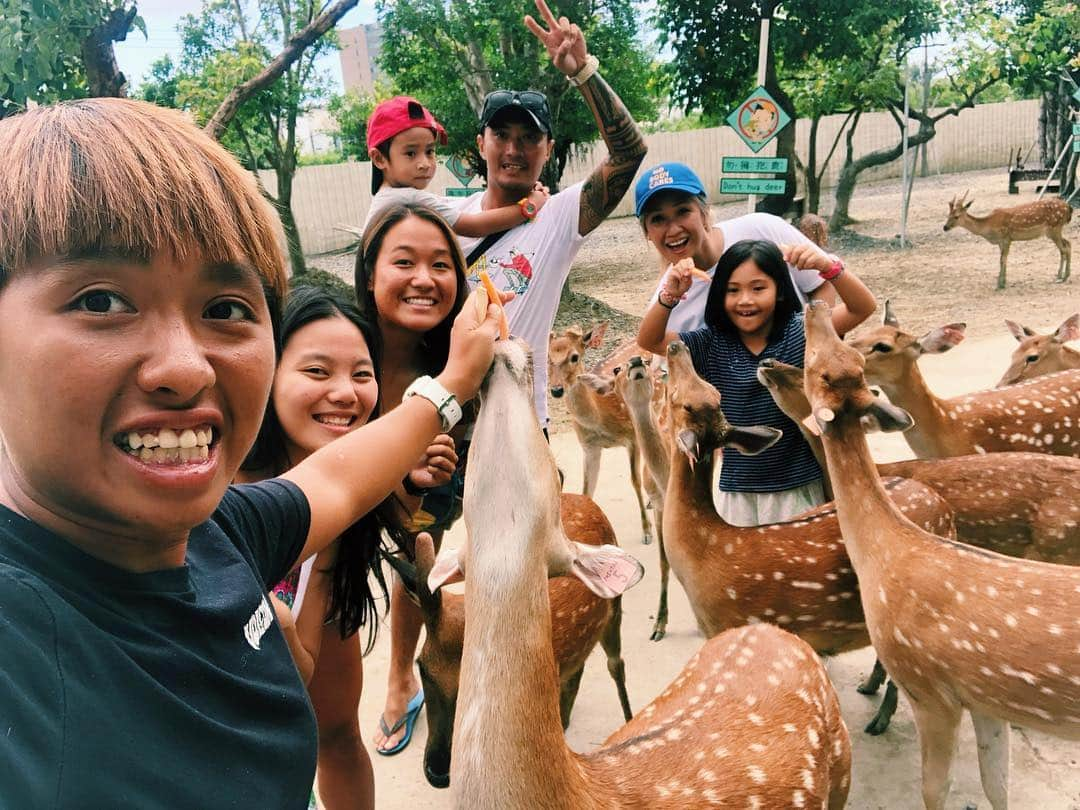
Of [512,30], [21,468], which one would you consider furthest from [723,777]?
[512,30]

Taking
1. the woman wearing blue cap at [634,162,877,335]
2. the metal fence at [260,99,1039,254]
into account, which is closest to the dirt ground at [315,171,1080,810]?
the woman wearing blue cap at [634,162,877,335]

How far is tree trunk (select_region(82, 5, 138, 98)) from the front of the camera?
6059 mm

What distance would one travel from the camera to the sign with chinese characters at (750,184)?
6.41m

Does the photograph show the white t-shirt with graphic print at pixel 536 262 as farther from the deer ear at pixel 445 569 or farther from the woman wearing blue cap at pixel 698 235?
the deer ear at pixel 445 569

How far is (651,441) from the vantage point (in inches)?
166

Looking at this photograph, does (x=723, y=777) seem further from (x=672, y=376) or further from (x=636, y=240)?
(x=636, y=240)

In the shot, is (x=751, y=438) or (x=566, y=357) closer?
(x=751, y=438)

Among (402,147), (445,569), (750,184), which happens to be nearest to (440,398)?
(445,569)

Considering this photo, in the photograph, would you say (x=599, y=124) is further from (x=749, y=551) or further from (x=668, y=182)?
(x=749, y=551)

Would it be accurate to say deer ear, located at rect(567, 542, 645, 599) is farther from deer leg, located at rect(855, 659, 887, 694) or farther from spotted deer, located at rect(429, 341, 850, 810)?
deer leg, located at rect(855, 659, 887, 694)

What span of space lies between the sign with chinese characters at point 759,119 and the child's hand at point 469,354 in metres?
A: 5.98

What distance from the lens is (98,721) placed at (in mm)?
766

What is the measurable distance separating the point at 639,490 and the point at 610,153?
9.42 ft

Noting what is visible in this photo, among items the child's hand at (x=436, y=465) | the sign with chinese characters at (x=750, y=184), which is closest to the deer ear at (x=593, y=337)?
the sign with chinese characters at (x=750, y=184)
